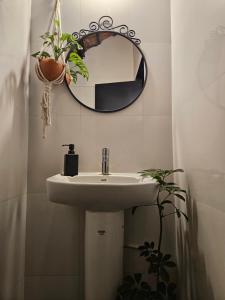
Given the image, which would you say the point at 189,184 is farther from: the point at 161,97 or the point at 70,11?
the point at 70,11

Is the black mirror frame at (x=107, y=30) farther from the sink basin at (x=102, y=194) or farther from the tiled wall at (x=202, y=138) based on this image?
the sink basin at (x=102, y=194)

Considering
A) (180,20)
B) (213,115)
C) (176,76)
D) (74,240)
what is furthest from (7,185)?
(180,20)

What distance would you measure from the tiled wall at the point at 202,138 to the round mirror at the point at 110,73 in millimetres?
267

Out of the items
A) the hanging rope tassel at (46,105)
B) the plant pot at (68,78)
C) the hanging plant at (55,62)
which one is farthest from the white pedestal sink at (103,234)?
the plant pot at (68,78)

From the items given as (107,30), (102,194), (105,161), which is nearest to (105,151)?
(105,161)

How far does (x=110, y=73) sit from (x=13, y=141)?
0.71 m

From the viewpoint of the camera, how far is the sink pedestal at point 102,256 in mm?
1088

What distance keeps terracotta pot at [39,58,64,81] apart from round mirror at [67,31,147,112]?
166mm

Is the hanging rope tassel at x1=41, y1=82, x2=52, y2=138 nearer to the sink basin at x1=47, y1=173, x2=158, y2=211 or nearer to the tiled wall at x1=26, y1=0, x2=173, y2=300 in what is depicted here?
the tiled wall at x1=26, y1=0, x2=173, y2=300

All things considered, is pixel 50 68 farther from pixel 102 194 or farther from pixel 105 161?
pixel 102 194

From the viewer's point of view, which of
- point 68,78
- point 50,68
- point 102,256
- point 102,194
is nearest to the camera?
point 102,194

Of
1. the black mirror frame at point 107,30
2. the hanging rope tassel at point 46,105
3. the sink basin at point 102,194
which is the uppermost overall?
the black mirror frame at point 107,30

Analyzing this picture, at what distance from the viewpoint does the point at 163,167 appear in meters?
1.38

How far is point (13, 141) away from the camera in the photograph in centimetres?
117
